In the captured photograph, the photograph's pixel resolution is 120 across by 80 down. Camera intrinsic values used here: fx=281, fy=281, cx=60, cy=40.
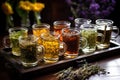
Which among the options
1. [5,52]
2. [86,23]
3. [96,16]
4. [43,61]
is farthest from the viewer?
[96,16]

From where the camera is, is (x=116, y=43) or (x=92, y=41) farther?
(x=116, y=43)

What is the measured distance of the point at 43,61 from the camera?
1472mm

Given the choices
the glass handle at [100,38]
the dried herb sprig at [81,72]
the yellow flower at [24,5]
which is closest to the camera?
the dried herb sprig at [81,72]

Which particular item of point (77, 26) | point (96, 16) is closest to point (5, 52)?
point (77, 26)

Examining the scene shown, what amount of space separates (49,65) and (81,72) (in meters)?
0.17

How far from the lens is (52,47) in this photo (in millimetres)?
1435

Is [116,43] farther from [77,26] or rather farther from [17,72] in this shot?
[17,72]

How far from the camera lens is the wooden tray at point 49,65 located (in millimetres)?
1374

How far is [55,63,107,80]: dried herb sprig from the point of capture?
137 cm

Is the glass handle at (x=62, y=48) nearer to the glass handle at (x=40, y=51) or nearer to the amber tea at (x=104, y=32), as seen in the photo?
the glass handle at (x=40, y=51)

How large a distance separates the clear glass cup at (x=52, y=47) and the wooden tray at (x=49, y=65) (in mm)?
34

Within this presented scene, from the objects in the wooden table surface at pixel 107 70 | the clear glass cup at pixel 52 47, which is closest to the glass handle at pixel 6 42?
the wooden table surface at pixel 107 70

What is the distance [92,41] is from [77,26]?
0.63ft

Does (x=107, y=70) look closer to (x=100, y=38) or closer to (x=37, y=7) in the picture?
(x=100, y=38)
